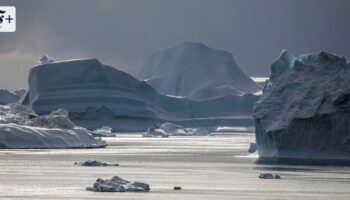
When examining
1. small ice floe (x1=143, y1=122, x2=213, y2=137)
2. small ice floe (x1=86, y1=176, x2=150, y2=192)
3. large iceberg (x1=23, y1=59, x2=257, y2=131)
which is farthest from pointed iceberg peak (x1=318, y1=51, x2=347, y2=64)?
large iceberg (x1=23, y1=59, x2=257, y2=131)

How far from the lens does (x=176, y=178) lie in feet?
149

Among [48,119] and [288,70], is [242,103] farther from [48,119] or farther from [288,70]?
[288,70]

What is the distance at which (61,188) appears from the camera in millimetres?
38719

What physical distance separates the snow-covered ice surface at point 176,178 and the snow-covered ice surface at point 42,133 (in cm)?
624

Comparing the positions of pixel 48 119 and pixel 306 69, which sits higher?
pixel 306 69

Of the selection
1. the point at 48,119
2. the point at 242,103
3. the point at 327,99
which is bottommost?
the point at 242,103

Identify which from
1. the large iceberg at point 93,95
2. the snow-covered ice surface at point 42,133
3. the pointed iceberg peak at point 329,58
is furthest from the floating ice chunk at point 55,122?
the large iceberg at point 93,95

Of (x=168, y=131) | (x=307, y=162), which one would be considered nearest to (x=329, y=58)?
(x=307, y=162)

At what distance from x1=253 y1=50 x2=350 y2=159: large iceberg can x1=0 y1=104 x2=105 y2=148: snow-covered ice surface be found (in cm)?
1841

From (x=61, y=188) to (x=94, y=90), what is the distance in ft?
362

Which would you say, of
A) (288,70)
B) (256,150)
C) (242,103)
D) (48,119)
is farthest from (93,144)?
(242,103)

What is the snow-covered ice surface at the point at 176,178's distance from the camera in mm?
36188

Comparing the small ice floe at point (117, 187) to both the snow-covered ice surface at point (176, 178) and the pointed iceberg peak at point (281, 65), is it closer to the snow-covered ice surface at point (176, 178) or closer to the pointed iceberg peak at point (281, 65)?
the snow-covered ice surface at point (176, 178)

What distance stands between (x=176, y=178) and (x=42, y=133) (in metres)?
31.3
